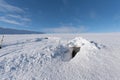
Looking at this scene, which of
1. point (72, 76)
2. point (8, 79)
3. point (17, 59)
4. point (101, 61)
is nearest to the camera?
point (8, 79)

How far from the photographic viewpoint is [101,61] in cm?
646

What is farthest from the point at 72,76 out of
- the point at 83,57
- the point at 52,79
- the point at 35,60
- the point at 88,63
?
the point at 35,60

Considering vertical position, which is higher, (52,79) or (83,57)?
(83,57)

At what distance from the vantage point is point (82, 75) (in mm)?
5559

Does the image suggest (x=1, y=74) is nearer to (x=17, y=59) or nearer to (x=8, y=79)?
(x=8, y=79)

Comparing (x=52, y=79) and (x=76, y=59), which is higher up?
(x=76, y=59)

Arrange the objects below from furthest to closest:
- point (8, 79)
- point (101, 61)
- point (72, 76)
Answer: point (101, 61), point (72, 76), point (8, 79)

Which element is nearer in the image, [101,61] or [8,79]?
[8,79]

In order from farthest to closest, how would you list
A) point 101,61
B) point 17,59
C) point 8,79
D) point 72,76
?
point 17,59
point 101,61
point 72,76
point 8,79

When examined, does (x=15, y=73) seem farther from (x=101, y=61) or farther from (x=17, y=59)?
(x=101, y=61)

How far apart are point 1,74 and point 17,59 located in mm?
1645

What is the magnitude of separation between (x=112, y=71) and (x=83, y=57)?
7.02 feet

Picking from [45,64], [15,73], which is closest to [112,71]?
[45,64]

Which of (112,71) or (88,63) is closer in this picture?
(112,71)
